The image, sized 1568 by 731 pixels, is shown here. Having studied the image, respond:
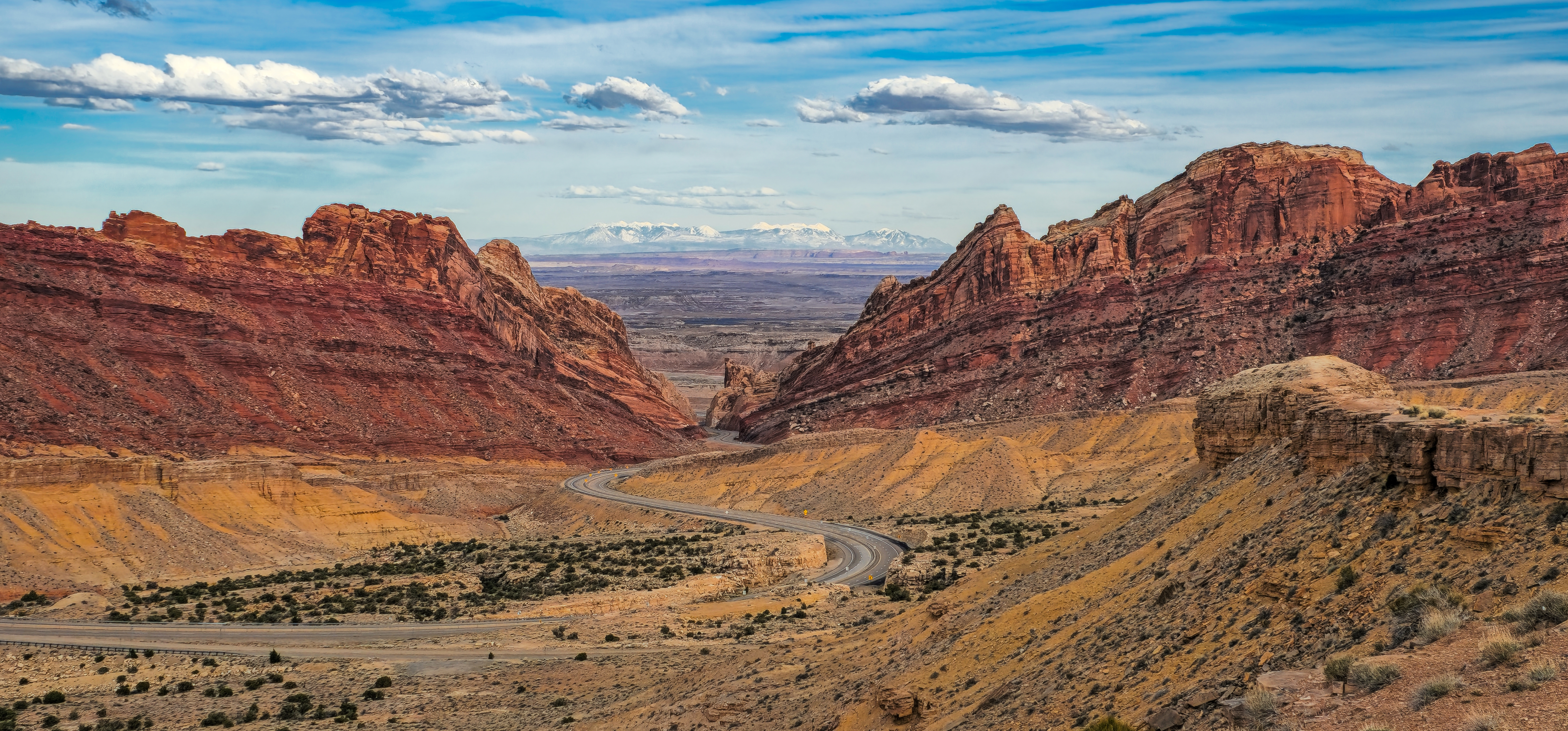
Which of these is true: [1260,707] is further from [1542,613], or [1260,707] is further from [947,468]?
[947,468]

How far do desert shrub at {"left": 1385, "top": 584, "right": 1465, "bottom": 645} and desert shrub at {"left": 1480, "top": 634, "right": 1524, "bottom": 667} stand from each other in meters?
1.60

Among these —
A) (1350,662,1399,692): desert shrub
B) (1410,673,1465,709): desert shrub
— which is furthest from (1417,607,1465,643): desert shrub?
(1410,673,1465,709): desert shrub

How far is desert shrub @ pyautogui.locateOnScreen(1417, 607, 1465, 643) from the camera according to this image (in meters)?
15.8

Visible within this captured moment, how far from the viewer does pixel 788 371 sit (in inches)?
5541

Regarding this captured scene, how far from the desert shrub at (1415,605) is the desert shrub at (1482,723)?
3090 mm

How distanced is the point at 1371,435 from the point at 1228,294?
283 feet

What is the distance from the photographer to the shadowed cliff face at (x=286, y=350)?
8694 centimetres

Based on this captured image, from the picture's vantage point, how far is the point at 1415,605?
1698 centimetres

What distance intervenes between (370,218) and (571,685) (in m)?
84.9

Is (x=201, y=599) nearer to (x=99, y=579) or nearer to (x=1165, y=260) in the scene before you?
(x=99, y=579)

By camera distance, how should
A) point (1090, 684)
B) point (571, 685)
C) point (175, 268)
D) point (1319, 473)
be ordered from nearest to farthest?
point (1090, 684) < point (1319, 473) < point (571, 685) < point (175, 268)

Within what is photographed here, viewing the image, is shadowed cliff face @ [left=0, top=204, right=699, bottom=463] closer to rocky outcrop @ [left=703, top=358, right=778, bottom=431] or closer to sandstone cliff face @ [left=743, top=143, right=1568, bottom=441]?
rocky outcrop @ [left=703, top=358, right=778, bottom=431]

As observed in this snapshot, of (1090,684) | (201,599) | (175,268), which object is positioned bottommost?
(201,599)

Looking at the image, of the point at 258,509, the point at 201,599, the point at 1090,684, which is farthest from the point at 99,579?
the point at 1090,684
